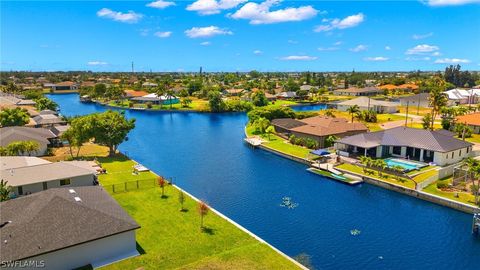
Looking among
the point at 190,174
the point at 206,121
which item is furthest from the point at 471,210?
the point at 206,121

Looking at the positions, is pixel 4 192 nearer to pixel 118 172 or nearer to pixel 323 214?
pixel 118 172

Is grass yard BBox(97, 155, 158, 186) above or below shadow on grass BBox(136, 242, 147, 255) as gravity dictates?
above

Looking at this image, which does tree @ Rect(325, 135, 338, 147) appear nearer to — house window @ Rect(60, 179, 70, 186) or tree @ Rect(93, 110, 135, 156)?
tree @ Rect(93, 110, 135, 156)

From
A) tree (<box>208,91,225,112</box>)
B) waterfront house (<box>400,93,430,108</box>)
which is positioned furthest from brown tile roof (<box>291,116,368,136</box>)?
waterfront house (<box>400,93,430,108</box>)

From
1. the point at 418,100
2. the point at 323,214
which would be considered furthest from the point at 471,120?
the point at 323,214

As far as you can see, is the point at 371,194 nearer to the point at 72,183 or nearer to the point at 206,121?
the point at 72,183

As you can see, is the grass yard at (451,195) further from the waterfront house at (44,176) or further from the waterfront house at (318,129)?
the waterfront house at (44,176)
